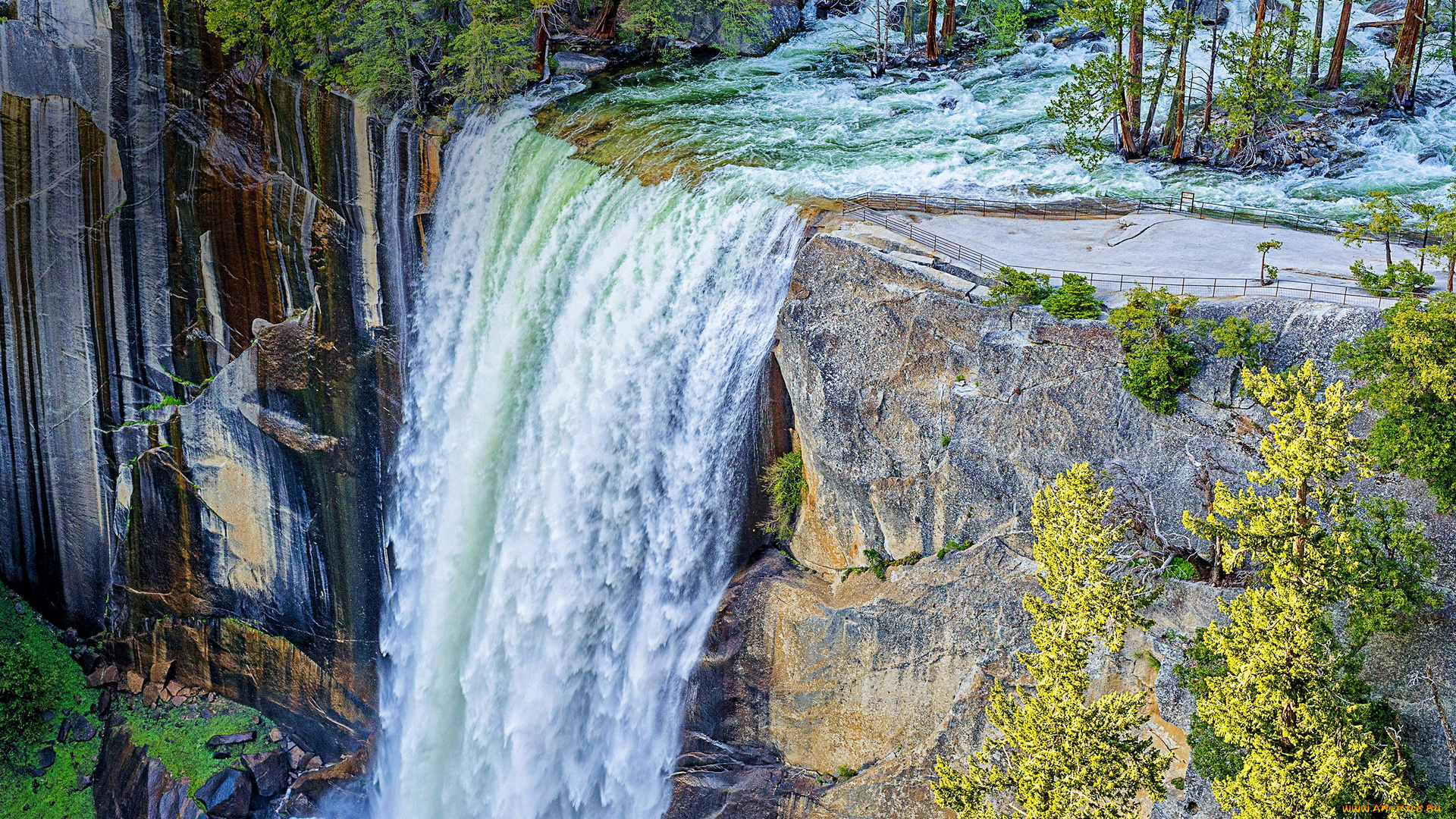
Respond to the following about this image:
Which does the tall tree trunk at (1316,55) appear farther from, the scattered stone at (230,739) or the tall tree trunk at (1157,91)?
the scattered stone at (230,739)

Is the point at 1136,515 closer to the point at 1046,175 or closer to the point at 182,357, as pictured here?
the point at 1046,175

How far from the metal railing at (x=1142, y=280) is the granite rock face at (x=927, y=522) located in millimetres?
1491

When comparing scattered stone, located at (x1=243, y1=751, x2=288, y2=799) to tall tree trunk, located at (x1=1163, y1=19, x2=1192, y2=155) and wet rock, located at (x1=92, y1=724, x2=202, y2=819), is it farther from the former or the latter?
tall tree trunk, located at (x1=1163, y1=19, x2=1192, y2=155)

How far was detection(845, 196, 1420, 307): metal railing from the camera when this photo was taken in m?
21.7

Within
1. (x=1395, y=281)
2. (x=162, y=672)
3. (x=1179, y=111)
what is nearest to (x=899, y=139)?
(x=1179, y=111)

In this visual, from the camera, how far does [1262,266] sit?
2302 cm

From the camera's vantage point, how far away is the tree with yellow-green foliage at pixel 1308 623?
16828 millimetres

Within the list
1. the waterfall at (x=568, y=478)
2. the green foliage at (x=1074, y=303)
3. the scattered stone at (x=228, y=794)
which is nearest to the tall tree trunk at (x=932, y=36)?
the waterfall at (x=568, y=478)

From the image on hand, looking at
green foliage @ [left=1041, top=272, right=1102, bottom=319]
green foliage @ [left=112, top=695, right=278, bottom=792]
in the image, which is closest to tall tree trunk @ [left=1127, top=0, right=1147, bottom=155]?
green foliage @ [left=1041, top=272, right=1102, bottom=319]

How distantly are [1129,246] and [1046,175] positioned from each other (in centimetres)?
663

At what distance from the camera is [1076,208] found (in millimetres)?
28969

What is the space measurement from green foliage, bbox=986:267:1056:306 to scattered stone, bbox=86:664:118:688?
105ft

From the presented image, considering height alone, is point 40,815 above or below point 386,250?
below

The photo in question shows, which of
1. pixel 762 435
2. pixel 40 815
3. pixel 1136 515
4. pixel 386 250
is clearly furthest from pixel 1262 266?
pixel 40 815
